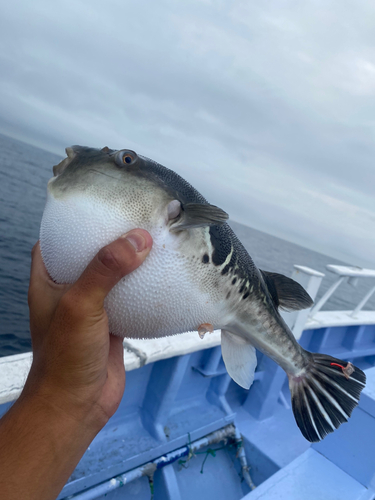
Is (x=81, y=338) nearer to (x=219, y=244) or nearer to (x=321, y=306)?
(x=219, y=244)

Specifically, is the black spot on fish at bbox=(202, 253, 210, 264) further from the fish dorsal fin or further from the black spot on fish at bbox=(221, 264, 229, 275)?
the fish dorsal fin

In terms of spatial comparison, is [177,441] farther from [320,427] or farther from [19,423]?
[19,423]

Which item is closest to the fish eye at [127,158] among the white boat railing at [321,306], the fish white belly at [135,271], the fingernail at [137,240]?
the fish white belly at [135,271]

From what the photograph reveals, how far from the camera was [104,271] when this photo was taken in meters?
1.09

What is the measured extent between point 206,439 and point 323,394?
225 cm

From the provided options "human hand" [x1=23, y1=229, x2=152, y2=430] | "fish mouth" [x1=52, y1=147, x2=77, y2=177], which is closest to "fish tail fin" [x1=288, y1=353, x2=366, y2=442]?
"human hand" [x1=23, y1=229, x2=152, y2=430]

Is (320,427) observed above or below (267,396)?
above

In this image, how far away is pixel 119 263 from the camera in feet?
3.57

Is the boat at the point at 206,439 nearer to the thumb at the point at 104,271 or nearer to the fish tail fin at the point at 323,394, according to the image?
the fish tail fin at the point at 323,394

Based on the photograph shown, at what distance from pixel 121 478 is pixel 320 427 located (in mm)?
1984

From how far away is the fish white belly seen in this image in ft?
3.93

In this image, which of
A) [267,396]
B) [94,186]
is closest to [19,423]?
[94,186]

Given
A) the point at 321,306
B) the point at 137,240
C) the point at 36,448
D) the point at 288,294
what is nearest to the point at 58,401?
the point at 36,448

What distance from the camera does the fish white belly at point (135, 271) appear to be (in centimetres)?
120
